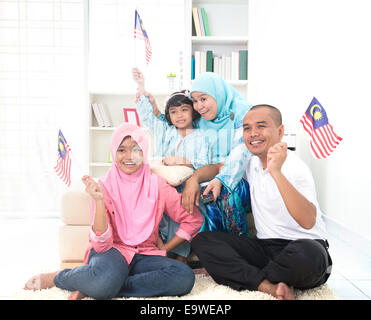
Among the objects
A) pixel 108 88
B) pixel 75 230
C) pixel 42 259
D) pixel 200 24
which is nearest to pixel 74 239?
pixel 75 230

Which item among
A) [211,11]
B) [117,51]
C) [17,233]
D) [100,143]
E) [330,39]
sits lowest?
[17,233]

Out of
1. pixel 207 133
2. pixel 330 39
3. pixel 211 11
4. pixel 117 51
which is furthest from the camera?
pixel 211 11

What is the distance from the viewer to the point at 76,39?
1428 millimetres

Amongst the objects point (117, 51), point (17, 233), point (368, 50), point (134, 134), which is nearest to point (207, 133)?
point (134, 134)

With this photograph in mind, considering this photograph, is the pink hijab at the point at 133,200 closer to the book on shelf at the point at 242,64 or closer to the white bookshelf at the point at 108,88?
the white bookshelf at the point at 108,88

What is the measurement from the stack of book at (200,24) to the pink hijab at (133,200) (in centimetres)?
69

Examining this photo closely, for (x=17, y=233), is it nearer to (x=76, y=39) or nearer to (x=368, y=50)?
(x=76, y=39)

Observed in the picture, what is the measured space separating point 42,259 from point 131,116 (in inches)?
31.3

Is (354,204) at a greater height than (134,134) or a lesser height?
lesser

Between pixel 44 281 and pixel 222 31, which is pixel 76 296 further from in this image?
pixel 222 31

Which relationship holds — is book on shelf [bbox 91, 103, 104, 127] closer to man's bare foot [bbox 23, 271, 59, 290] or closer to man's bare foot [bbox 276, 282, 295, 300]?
man's bare foot [bbox 23, 271, 59, 290]

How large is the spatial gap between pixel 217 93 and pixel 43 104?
578 mm

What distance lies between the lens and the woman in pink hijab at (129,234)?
134 centimetres

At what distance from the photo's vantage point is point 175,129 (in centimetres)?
140
